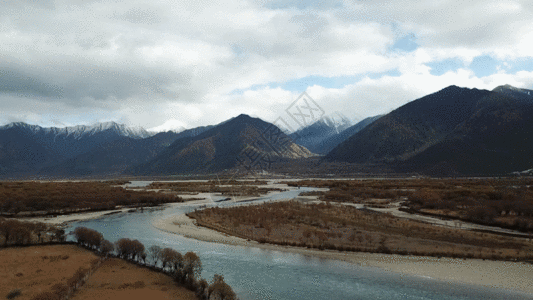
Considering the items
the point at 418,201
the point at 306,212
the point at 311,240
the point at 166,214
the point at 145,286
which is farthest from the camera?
the point at 418,201

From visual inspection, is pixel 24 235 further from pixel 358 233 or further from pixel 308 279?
pixel 358 233

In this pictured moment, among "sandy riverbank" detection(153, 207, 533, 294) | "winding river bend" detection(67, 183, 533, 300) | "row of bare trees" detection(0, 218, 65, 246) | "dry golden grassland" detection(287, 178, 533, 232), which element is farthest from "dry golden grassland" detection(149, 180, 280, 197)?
"sandy riverbank" detection(153, 207, 533, 294)

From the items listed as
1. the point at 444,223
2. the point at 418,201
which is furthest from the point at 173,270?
the point at 418,201

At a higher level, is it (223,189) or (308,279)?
(308,279)

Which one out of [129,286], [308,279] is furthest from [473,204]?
[129,286]

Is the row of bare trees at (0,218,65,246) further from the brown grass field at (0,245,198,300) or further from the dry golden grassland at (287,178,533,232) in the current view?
the dry golden grassland at (287,178,533,232)

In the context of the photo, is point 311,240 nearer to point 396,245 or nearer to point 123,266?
point 396,245
